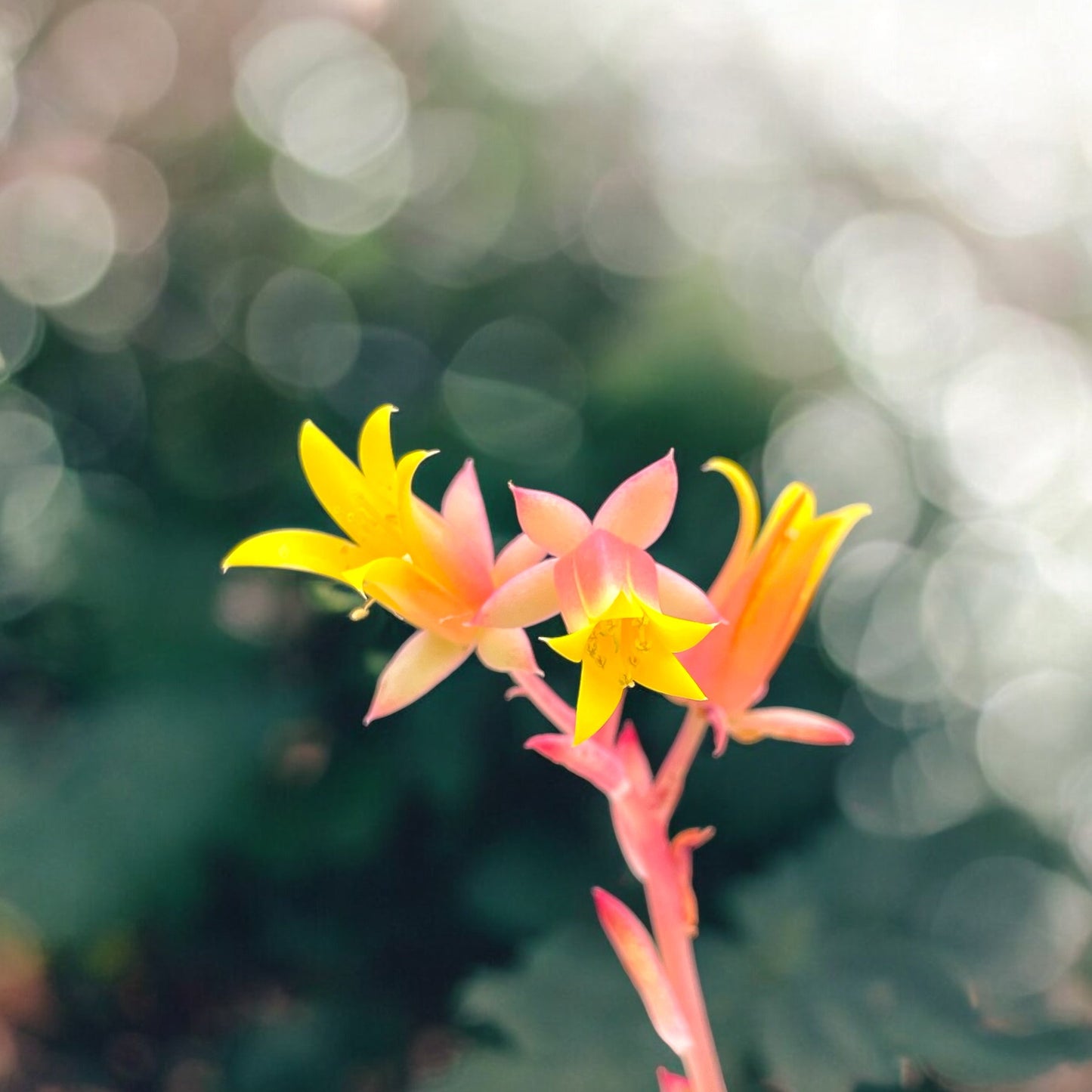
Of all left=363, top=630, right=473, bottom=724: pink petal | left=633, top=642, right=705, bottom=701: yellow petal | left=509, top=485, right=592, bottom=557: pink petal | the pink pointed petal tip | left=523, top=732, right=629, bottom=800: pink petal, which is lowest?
the pink pointed petal tip

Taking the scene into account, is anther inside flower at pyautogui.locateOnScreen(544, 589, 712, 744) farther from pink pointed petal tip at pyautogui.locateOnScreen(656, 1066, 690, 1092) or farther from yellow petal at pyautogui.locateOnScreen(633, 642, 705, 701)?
pink pointed petal tip at pyautogui.locateOnScreen(656, 1066, 690, 1092)

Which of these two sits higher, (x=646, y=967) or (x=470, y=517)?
(x=470, y=517)

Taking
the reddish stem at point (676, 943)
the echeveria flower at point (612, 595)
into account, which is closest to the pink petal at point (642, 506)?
the echeveria flower at point (612, 595)

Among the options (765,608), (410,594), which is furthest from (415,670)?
(765,608)

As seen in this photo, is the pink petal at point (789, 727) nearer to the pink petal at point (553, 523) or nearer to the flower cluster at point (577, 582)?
the flower cluster at point (577, 582)

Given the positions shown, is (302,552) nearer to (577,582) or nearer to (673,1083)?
(577,582)

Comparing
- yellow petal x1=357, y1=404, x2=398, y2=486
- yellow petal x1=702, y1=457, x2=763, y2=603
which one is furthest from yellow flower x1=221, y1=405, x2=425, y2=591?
yellow petal x1=702, y1=457, x2=763, y2=603
